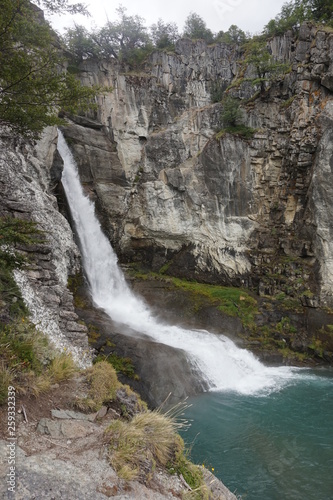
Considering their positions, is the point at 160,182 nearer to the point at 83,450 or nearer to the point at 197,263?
the point at 197,263

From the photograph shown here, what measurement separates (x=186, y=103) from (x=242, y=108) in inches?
181

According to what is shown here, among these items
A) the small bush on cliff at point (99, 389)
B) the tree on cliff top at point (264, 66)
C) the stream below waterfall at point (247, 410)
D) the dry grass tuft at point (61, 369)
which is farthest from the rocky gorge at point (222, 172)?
the dry grass tuft at point (61, 369)

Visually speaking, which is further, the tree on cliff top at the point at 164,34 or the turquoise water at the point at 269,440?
the tree on cliff top at the point at 164,34

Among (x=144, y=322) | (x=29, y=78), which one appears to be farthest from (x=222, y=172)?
(x=29, y=78)

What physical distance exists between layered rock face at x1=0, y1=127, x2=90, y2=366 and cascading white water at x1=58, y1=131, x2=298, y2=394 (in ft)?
10.3

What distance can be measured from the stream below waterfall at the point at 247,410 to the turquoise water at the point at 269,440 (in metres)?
0.02

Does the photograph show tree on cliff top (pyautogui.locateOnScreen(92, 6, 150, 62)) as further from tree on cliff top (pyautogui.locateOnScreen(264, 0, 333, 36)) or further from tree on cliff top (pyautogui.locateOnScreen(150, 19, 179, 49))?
tree on cliff top (pyautogui.locateOnScreen(264, 0, 333, 36))

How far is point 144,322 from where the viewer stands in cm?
1669

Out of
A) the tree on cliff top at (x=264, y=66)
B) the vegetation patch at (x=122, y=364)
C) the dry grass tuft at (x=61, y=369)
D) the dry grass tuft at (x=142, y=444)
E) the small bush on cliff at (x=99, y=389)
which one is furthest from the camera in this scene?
the tree on cliff top at (x=264, y=66)

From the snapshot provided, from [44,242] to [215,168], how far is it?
16.5m

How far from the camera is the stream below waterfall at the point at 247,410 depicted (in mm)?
7441

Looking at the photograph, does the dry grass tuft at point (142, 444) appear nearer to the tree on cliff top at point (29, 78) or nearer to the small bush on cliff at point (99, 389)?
the small bush on cliff at point (99, 389)

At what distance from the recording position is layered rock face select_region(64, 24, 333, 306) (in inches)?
741

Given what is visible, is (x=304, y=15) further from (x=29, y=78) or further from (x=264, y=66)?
(x=29, y=78)
